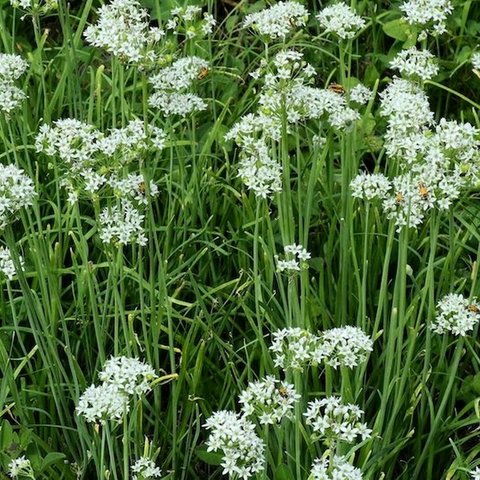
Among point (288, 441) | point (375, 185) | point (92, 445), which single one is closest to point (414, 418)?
point (288, 441)

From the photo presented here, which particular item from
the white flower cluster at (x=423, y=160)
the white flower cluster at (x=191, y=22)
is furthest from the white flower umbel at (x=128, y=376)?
the white flower cluster at (x=191, y=22)

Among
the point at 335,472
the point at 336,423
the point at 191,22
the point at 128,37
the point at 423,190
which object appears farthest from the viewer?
the point at 191,22

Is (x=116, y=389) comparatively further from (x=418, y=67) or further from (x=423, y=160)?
(x=418, y=67)

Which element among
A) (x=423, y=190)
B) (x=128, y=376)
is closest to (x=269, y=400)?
(x=128, y=376)

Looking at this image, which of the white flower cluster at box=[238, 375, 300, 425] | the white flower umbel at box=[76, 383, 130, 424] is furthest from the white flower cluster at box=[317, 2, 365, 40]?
the white flower umbel at box=[76, 383, 130, 424]

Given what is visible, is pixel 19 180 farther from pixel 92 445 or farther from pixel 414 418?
pixel 414 418

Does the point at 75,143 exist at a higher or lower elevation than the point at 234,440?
higher

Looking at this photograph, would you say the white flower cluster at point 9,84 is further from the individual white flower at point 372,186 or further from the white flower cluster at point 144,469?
the white flower cluster at point 144,469
